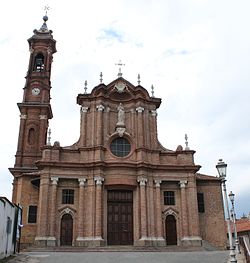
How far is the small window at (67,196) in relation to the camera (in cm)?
3116

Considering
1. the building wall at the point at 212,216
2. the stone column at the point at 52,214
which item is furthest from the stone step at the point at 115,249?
the building wall at the point at 212,216

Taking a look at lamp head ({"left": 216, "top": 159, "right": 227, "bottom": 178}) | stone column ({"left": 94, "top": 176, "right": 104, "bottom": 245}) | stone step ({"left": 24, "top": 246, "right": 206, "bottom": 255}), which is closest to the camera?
lamp head ({"left": 216, "top": 159, "right": 227, "bottom": 178})

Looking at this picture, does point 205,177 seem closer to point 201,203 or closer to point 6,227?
point 201,203

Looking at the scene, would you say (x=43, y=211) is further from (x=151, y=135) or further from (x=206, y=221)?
(x=206, y=221)

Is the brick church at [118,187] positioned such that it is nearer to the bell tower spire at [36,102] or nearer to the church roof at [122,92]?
the church roof at [122,92]

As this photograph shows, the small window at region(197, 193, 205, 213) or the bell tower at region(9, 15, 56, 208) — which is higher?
the bell tower at region(9, 15, 56, 208)

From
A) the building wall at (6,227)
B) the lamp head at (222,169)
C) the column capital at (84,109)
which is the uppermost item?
the column capital at (84,109)

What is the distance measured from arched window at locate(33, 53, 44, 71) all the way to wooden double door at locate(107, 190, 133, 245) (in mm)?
18108

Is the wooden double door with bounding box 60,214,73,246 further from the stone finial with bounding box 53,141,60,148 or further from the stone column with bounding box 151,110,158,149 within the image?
the stone column with bounding box 151,110,158,149

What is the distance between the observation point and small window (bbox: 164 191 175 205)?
3216cm

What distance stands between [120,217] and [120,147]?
6277 mm

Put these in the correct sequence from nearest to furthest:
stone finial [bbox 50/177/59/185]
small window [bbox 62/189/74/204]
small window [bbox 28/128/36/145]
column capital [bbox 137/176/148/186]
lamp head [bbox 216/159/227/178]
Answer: lamp head [bbox 216/159/227/178]
stone finial [bbox 50/177/59/185]
small window [bbox 62/189/74/204]
column capital [bbox 137/176/148/186]
small window [bbox 28/128/36/145]

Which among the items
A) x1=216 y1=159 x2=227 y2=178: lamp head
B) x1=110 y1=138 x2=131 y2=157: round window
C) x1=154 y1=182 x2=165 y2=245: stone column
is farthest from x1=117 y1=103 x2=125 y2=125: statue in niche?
x1=216 y1=159 x2=227 y2=178: lamp head

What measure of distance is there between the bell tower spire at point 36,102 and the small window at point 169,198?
43.8ft
